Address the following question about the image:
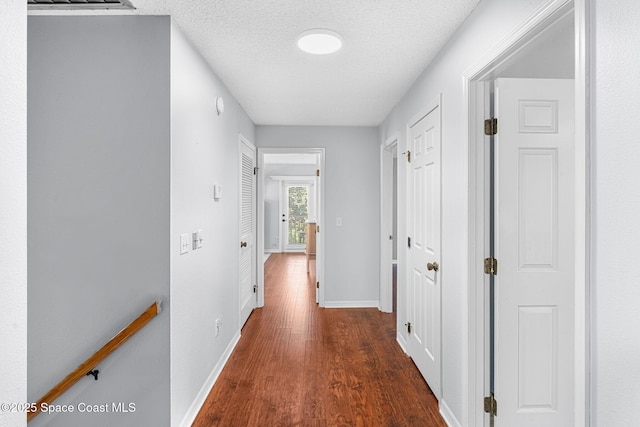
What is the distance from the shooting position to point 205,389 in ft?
7.74

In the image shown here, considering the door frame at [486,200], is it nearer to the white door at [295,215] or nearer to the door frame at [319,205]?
the door frame at [319,205]

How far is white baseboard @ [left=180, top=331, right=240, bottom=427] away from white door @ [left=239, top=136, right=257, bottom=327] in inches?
24.8

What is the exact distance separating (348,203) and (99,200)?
3.01 m

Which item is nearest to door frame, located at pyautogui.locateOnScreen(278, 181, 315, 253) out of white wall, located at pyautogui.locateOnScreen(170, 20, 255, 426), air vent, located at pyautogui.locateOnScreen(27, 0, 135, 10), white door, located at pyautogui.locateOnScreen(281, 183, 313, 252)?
white door, located at pyautogui.locateOnScreen(281, 183, 313, 252)

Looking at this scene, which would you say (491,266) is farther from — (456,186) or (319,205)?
(319,205)

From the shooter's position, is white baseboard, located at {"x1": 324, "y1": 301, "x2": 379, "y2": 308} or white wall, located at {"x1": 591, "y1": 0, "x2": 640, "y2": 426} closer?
white wall, located at {"x1": 591, "y1": 0, "x2": 640, "y2": 426}

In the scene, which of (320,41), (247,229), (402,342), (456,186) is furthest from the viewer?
(247,229)

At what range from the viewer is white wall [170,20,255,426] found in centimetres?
192

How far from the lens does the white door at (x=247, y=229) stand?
368cm

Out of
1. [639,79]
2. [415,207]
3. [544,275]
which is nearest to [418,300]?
[415,207]

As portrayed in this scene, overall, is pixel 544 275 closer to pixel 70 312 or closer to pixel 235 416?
pixel 235 416

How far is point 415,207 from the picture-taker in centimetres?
286

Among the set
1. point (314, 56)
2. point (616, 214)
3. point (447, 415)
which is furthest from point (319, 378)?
point (314, 56)

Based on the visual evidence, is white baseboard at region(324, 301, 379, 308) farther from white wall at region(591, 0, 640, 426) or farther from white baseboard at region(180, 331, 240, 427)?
white wall at region(591, 0, 640, 426)
